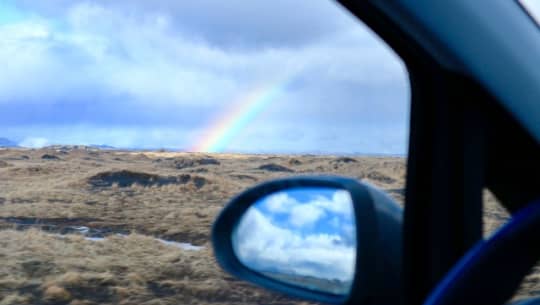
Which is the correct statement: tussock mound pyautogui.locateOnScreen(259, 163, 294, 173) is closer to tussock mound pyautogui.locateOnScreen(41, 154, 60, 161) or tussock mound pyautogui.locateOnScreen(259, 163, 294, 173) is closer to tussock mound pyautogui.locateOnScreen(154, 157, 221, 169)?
tussock mound pyautogui.locateOnScreen(154, 157, 221, 169)

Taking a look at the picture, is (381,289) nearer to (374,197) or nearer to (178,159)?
(374,197)

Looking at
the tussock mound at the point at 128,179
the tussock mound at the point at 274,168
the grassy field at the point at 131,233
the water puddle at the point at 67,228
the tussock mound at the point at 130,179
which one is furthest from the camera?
the tussock mound at the point at 128,179

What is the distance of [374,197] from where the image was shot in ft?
4.36

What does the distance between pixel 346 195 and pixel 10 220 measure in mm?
11260

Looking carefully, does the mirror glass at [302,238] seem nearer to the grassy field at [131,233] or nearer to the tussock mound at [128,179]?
the grassy field at [131,233]

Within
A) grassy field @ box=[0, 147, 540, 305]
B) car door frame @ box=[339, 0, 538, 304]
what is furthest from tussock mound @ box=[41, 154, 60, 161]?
car door frame @ box=[339, 0, 538, 304]

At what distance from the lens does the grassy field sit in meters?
5.66

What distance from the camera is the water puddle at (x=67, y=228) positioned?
9.36 meters

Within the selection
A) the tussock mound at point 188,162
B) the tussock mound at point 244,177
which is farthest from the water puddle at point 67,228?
the tussock mound at point 188,162

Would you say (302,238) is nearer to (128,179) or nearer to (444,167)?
(444,167)

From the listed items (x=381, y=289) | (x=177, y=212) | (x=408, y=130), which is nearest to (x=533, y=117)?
(x=408, y=130)

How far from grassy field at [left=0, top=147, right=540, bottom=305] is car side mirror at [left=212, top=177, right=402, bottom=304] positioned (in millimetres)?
216

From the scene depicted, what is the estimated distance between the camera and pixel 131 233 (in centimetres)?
966

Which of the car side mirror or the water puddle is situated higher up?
the car side mirror
